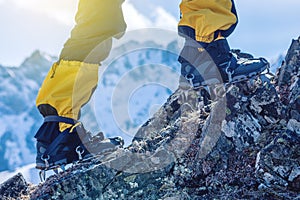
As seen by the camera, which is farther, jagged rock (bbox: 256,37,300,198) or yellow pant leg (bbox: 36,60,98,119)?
yellow pant leg (bbox: 36,60,98,119)

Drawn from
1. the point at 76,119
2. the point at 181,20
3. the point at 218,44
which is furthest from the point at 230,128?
the point at 76,119

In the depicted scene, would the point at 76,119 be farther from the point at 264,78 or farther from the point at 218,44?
the point at 264,78

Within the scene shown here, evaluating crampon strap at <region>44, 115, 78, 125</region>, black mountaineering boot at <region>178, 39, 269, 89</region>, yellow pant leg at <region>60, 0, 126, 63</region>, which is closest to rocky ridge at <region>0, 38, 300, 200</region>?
black mountaineering boot at <region>178, 39, 269, 89</region>

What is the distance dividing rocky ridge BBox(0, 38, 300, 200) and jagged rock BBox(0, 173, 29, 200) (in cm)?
1

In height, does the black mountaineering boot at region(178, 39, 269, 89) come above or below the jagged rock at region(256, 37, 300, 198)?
above

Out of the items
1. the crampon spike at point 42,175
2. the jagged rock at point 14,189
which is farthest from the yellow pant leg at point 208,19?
the jagged rock at point 14,189

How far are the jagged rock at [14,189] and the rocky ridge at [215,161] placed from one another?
0.03ft

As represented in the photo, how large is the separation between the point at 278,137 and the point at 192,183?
0.82 m

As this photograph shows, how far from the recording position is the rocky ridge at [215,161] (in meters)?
3.64

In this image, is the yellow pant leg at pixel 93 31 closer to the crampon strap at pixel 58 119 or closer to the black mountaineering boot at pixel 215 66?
the crampon strap at pixel 58 119

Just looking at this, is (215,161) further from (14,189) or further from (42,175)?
(14,189)

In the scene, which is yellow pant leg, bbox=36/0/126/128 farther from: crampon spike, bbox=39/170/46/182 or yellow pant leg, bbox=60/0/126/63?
crampon spike, bbox=39/170/46/182

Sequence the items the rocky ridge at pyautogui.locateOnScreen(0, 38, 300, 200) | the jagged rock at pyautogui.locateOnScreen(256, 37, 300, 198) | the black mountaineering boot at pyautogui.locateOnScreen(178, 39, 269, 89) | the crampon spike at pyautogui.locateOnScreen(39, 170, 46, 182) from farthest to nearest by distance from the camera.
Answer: the crampon spike at pyautogui.locateOnScreen(39, 170, 46, 182) → the black mountaineering boot at pyautogui.locateOnScreen(178, 39, 269, 89) → the rocky ridge at pyautogui.locateOnScreen(0, 38, 300, 200) → the jagged rock at pyautogui.locateOnScreen(256, 37, 300, 198)

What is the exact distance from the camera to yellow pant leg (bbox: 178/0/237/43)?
4.41 metres
